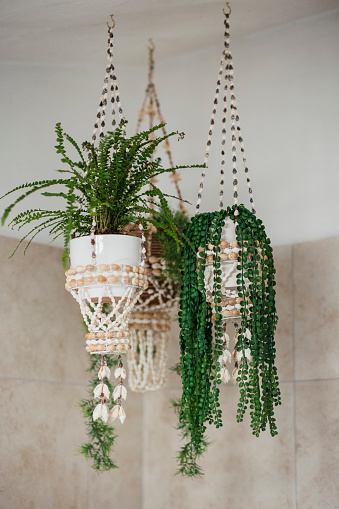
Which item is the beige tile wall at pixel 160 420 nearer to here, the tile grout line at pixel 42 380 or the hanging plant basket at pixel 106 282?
the tile grout line at pixel 42 380

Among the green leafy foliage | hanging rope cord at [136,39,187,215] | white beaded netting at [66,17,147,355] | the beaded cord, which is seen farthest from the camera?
hanging rope cord at [136,39,187,215]

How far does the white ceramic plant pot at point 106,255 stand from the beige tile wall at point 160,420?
64 cm

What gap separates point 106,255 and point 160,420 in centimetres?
104

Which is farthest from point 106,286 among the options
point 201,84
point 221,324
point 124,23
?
point 201,84

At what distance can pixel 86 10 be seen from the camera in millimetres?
2301

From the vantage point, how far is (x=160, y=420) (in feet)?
8.77

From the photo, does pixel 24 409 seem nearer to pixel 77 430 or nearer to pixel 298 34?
pixel 77 430

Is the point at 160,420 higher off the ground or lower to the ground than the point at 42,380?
lower

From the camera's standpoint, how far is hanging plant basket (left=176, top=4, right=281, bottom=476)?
1887 millimetres

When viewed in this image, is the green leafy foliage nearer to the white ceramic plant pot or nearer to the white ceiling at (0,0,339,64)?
the white ceramic plant pot

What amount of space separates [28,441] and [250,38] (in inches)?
66.8

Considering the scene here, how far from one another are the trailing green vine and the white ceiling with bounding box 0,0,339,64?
0.82 meters

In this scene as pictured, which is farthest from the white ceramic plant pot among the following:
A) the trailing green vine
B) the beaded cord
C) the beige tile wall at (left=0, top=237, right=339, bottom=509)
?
the beige tile wall at (left=0, top=237, right=339, bottom=509)

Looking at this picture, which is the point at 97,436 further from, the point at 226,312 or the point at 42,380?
the point at 226,312
